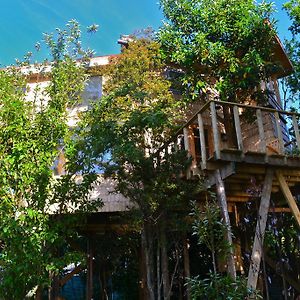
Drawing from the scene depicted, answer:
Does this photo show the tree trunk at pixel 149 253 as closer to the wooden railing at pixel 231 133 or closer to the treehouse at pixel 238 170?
the treehouse at pixel 238 170

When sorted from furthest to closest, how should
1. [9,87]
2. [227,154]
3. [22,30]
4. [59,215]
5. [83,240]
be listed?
1. [22,30]
2. [83,240]
3. [9,87]
4. [59,215]
5. [227,154]

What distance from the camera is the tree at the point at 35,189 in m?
7.38

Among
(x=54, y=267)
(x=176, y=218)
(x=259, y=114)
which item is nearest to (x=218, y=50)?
(x=259, y=114)

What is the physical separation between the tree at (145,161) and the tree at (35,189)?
65 centimetres

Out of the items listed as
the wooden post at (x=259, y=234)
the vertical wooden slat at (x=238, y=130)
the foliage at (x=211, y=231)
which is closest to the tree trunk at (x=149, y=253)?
the foliage at (x=211, y=231)

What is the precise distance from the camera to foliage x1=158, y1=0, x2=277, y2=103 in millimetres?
9961

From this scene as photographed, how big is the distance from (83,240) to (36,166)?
4.65 meters

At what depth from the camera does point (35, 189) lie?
798 centimetres

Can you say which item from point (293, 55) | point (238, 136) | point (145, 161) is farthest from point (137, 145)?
point (293, 55)

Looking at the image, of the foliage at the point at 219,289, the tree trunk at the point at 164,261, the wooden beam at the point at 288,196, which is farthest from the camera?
the tree trunk at the point at 164,261

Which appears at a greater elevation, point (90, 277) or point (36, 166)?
point (36, 166)

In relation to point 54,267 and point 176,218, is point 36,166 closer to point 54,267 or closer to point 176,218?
point 54,267

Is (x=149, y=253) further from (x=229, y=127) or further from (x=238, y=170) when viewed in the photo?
(x=229, y=127)

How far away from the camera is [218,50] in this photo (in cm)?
985
